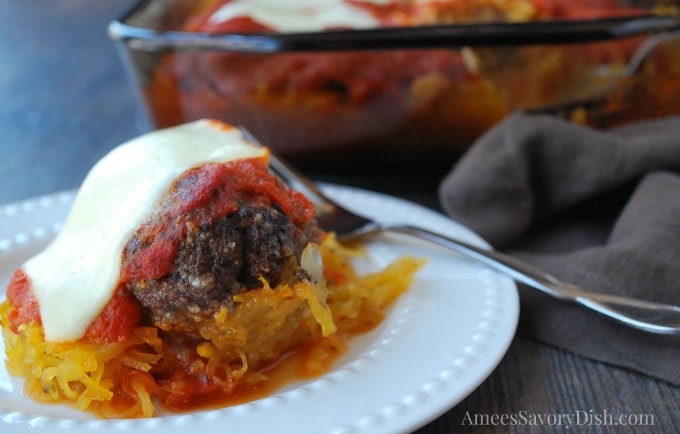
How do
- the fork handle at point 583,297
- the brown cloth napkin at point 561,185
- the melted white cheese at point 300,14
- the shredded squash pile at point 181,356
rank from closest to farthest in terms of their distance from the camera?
the shredded squash pile at point 181,356
the fork handle at point 583,297
the brown cloth napkin at point 561,185
the melted white cheese at point 300,14

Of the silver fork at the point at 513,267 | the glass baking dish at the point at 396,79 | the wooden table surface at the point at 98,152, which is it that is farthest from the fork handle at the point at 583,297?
the glass baking dish at the point at 396,79

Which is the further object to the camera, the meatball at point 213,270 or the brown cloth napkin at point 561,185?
the brown cloth napkin at point 561,185

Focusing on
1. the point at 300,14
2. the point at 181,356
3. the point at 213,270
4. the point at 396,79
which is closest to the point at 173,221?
the point at 213,270

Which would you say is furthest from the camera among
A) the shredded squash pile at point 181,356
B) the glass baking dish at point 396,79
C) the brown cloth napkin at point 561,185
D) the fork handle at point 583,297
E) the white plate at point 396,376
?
the glass baking dish at point 396,79

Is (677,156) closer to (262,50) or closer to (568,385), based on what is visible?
(568,385)

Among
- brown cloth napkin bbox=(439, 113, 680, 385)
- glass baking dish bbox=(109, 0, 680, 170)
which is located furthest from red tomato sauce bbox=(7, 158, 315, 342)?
glass baking dish bbox=(109, 0, 680, 170)

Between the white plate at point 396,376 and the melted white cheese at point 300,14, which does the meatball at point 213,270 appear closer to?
the white plate at point 396,376
